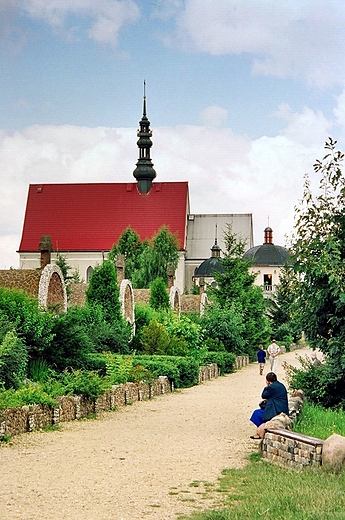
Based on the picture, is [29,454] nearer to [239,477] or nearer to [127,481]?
[127,481]

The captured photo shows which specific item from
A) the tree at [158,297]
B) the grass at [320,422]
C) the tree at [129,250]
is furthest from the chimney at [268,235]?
the grass at [320,422]

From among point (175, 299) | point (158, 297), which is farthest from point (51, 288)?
point (175, 299)

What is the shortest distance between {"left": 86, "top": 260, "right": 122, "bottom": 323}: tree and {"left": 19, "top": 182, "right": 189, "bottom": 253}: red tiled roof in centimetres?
4812

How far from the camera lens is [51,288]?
82.6ft

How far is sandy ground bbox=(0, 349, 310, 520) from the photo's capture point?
908 cm

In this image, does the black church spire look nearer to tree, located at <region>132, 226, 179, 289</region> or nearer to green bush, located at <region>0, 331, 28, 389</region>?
tree, located at <region>132, 226, 179, 289</region>

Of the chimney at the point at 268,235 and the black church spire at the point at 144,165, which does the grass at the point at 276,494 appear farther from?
the chimney at the point at 268,235

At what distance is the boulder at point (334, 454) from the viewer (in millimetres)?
10617

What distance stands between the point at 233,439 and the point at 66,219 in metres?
67.7

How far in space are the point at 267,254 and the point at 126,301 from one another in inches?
2187

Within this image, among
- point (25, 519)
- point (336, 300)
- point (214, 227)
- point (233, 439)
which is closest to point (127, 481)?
point (25, 519)

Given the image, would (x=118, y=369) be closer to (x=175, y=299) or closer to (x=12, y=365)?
(x=12, y=365)

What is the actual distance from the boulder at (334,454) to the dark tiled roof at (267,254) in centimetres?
7557

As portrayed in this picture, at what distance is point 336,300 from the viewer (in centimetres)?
1644
